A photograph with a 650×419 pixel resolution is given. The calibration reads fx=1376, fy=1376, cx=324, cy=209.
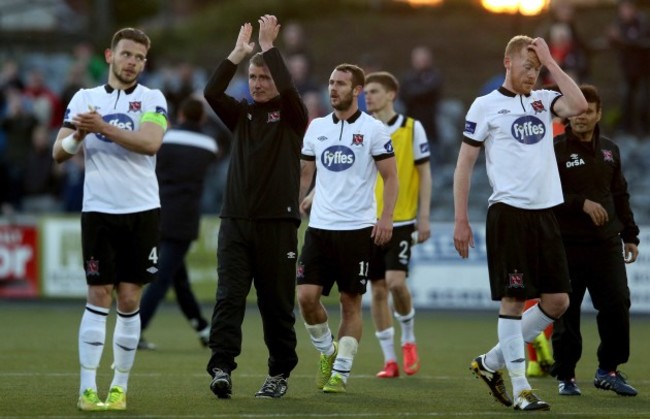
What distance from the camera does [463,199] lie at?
9.41 m

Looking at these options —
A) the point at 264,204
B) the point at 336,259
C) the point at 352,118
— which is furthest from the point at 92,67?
the point at 264,204

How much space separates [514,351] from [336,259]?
1.82 meters

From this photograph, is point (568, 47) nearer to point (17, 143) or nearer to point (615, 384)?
point (17, 143)

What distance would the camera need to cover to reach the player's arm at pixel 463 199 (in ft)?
30.7

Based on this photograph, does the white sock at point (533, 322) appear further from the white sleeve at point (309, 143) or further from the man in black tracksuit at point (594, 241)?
the white sleeve at point (309, 143)

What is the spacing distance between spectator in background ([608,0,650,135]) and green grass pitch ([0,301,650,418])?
556 cm

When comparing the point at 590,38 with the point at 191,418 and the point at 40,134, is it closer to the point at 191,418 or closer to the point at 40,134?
the point at 40,134

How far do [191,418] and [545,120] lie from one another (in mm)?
3167

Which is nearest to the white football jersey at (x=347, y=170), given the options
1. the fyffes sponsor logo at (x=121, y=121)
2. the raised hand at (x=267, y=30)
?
the raised hand at (x=267, y=30)

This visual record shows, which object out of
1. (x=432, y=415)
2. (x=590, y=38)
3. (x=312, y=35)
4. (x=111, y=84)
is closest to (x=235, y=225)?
(x=111, y=84)

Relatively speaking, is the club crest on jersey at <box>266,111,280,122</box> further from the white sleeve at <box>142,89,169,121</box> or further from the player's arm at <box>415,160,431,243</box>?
the player's arm at <box>415,160,431,243</box>

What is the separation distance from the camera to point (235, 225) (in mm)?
10016

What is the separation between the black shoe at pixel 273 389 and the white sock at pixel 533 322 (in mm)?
1793

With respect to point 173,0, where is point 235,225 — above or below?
below
